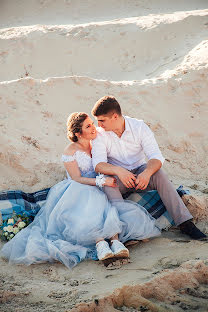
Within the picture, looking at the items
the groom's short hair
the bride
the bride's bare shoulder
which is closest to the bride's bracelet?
the bride

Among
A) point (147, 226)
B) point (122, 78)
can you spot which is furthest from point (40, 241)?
point (122, 78)

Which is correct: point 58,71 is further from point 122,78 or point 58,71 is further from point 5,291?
point 5,291

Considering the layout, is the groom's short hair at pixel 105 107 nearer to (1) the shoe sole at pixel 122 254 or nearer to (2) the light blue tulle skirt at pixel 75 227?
(2) the light blue tulle skirt at pixel 75 227

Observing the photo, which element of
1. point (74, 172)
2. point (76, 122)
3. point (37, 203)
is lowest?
point (37, 203)

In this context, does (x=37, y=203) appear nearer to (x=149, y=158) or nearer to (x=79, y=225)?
(x=79, y=225)

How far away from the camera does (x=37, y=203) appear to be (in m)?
4.74

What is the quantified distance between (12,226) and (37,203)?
0.58 metres

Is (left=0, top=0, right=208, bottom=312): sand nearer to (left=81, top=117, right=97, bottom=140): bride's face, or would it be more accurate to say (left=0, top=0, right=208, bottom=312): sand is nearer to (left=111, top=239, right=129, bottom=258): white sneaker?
(left=111, top=239, right=129, bottom=258): white sneaker

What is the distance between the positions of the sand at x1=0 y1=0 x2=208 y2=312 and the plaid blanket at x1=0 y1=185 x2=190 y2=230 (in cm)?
18

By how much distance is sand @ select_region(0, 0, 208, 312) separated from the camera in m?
3.17

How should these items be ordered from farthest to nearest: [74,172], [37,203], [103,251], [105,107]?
1. [37,203]
2. [74,172]
3. [105,107]
4. [103,251]

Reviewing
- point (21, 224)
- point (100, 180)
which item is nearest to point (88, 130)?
point (100, 180)

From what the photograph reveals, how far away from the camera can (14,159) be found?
5.22 meters

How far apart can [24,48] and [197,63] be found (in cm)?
441
